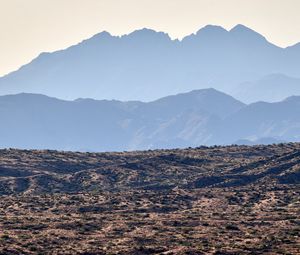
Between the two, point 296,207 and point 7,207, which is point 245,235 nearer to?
point 296,207

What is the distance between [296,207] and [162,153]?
67085mm

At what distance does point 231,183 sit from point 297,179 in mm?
9373

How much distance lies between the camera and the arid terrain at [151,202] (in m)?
74.8

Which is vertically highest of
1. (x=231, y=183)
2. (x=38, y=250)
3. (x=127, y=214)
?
(x=231, y=183)

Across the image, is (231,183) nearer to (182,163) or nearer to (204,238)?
(182,163)

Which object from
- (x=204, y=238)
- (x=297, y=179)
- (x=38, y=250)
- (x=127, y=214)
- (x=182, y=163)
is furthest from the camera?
(x=182, y=163)

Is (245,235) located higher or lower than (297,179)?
lower

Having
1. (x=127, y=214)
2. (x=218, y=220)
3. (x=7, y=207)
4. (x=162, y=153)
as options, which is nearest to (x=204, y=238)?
(x=218, y=220)

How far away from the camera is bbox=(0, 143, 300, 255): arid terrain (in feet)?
245

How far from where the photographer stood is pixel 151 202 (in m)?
104

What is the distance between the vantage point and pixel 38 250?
233ft

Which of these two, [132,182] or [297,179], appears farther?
[132,182]

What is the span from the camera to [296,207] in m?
98.2

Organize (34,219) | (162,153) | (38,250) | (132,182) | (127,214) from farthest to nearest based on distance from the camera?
1. (162,153)
2. (132,182)
3. (127,214)
4. (34,219)
5. (38,250)
